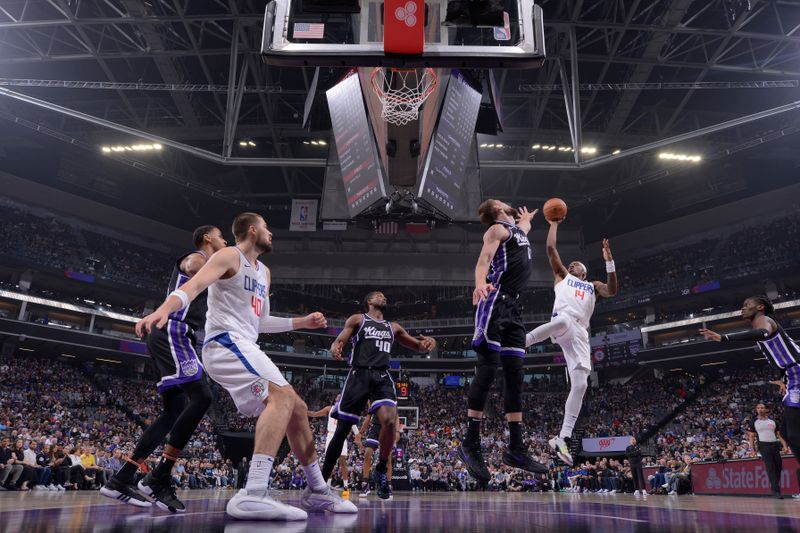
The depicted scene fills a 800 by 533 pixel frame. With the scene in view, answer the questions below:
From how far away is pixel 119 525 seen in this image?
2895mm

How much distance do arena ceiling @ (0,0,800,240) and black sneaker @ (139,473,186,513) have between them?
1312 centimetres

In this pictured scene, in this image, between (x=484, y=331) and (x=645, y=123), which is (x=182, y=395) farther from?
(x=645, y=123)

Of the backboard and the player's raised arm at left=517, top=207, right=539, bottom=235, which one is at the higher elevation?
the backboard

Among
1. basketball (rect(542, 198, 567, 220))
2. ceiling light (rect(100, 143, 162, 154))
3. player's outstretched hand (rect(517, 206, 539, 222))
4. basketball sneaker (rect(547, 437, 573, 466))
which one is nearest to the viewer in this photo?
player's outstretched hand (rect(517, 206, 539, 222))

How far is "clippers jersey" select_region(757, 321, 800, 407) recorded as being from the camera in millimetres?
6070

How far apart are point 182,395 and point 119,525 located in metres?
2.02

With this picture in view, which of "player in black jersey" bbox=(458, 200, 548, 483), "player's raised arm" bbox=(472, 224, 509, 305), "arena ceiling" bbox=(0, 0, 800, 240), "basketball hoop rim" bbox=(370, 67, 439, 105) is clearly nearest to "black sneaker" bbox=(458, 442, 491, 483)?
"player in black jersey" bbox=(458, 200, 548, 483)

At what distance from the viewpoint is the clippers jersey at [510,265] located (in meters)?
4.98

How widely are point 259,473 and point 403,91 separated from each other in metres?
9.59

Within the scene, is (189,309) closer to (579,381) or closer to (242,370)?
(242,370)

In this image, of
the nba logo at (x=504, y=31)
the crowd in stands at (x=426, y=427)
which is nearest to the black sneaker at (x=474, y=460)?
the nba logo at (x=504, y=31)

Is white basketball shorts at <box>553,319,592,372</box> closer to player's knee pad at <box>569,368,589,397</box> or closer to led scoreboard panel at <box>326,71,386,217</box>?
player's knee pad at <box>569,368,589,397</box>

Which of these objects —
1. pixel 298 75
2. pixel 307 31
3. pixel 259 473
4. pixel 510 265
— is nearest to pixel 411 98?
pixel 307 31

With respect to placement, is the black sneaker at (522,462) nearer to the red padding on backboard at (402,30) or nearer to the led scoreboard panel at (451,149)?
the red padding on backboard at (402,30)
